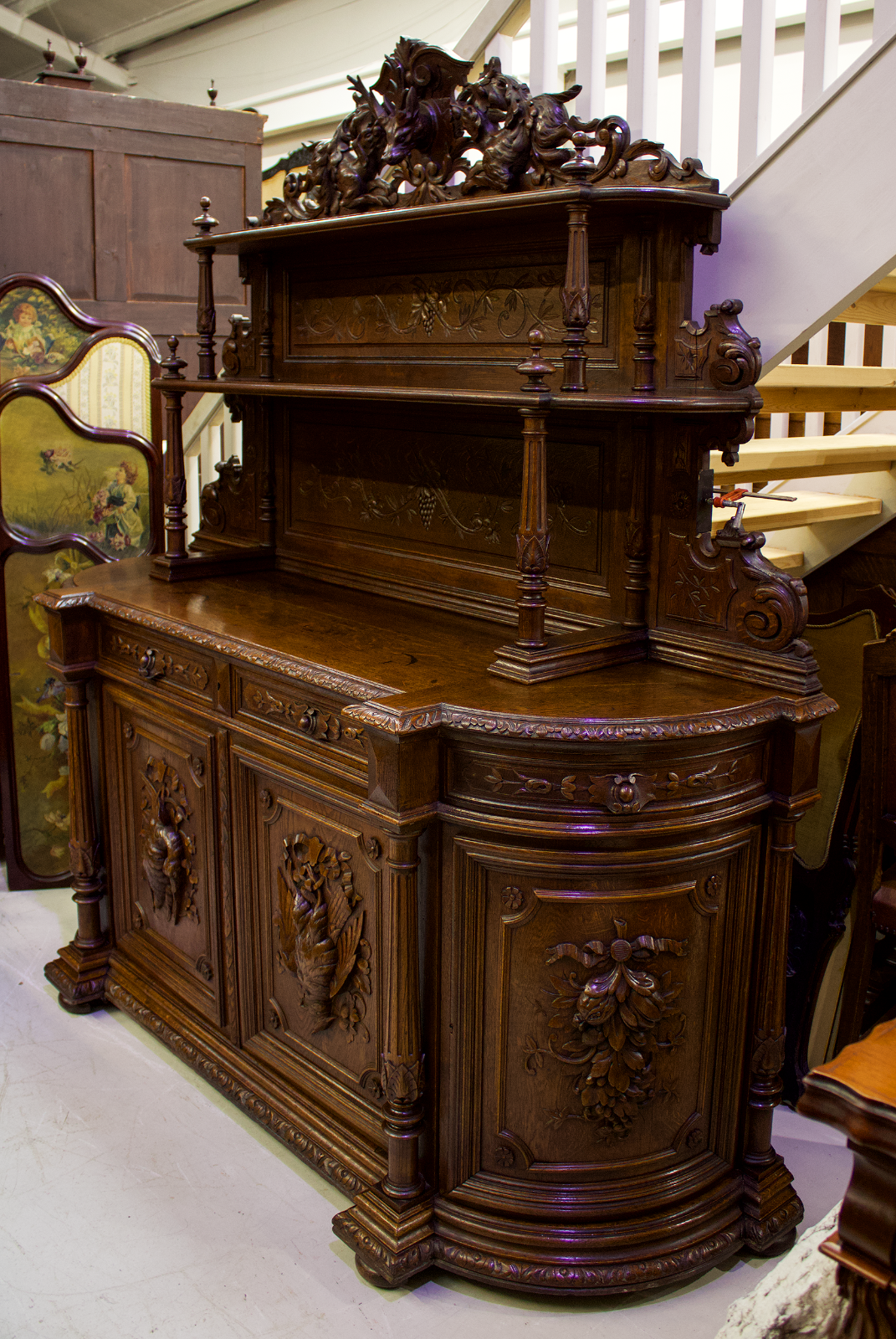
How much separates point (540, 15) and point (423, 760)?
163cm

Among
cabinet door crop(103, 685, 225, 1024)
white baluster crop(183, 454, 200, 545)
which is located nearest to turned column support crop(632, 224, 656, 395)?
cabinet door crop(103, 685, 225, 1024)

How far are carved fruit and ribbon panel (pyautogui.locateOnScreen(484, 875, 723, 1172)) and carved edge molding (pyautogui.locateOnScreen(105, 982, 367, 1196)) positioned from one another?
0.37 meters

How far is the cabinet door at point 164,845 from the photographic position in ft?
8.89

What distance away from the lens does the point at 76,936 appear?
318cm

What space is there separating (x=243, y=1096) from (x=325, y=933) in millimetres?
539

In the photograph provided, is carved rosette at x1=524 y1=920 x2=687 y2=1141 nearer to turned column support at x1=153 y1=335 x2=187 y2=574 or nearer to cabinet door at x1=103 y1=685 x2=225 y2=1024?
cabinet door at x1=103 y1=685 x2=225 y2=1024

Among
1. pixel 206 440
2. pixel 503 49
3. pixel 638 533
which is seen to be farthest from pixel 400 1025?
pixel 206 440

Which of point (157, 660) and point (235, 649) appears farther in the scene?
point (157, 660)

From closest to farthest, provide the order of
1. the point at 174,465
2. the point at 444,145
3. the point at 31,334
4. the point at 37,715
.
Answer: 1. the point at 444,145
2. the point at 174,465
3. the point at 31,334
4. the point at 37,715

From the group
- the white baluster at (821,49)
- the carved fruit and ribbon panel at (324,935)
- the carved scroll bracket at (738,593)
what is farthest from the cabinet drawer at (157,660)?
the white baluster at (821,49)

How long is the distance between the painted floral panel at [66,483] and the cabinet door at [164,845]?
0.92 metres

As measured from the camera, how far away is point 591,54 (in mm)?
2441

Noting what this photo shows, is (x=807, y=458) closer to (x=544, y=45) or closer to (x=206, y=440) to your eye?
(x=544, y=45)

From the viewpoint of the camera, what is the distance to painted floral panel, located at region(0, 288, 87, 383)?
Answer: 3.64 m
